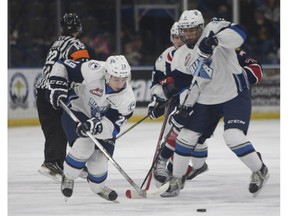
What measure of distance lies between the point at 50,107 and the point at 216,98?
138 cm

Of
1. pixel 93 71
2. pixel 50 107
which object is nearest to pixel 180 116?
pixel 93 71

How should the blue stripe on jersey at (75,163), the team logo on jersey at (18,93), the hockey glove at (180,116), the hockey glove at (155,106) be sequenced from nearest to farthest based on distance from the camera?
the blue stripe on jersey at (75,163) → the hockey glove at (180,116) → the hockey glove at (155,106) → the team logo on jersey at (18,93)

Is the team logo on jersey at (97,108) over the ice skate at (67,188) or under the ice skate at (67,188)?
over

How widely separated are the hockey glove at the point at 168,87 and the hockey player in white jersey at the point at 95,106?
629 millimetres

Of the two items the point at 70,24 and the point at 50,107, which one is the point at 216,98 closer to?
the point at 70,24

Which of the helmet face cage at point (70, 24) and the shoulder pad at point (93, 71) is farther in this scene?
the helmet face cage at point (70, 24)

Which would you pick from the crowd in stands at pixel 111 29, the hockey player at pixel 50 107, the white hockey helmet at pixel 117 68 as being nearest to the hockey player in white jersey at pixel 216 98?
the white hockey helmet at pixel 117 68

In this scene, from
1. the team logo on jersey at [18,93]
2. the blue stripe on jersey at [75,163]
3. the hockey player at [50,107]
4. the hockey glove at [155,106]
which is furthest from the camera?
the team logo on jersey at [18,93]

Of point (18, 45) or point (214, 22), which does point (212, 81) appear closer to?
point (214, 22)

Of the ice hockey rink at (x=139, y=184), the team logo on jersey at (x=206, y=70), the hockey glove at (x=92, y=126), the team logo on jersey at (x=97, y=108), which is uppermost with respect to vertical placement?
the team logo on jersey at (x=206, y=70)

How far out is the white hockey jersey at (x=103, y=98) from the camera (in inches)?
227

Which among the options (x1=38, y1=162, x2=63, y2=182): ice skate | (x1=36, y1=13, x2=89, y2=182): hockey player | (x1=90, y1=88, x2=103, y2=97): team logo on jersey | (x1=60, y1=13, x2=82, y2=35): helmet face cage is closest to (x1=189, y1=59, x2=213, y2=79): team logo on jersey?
(x1=90, y1=88, x2=103, y2=97): team logo on jersey

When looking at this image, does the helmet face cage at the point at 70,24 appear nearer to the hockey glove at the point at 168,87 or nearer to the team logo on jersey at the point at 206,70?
the hockey glove at the point at 168,87

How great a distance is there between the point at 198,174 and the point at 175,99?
0.54 m
